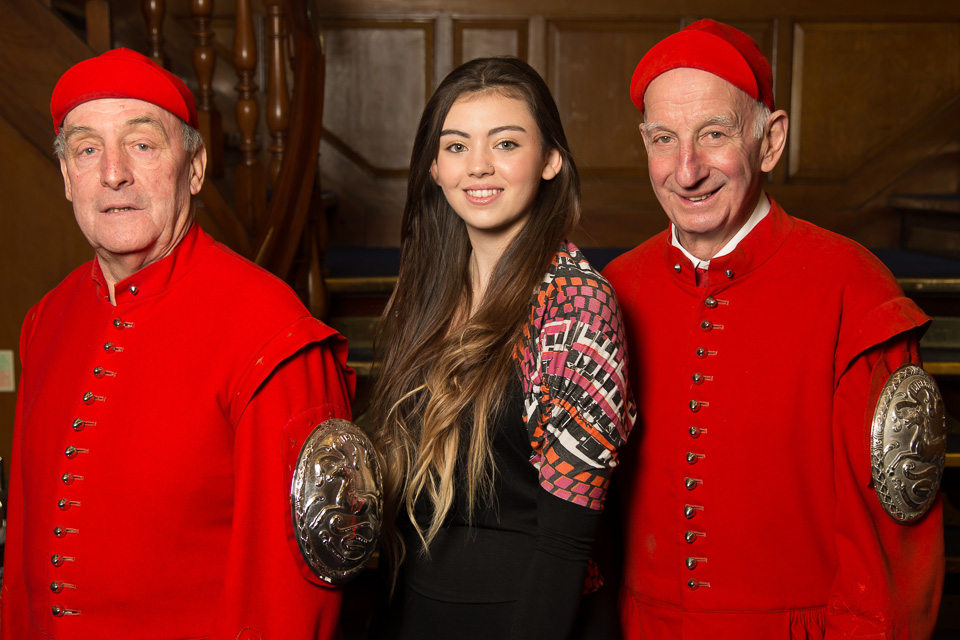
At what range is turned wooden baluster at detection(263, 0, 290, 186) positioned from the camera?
111 inches

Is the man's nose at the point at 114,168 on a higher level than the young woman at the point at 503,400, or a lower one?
higher

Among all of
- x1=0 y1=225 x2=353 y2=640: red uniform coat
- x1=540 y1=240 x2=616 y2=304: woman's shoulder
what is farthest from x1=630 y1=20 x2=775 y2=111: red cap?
x1=0 y1=225 x2=353 y2=640: red uniform coat

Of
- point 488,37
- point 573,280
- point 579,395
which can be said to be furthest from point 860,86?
point 579,395

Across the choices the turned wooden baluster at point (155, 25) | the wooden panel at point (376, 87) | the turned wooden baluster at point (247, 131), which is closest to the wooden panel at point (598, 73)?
the wooden panel at point (376, 87)

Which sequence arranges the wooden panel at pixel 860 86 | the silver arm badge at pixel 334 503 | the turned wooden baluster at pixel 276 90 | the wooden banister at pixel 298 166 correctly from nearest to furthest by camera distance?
the silver arm badge at pixel 334 503
the wooden banister at pixel 298 166
the turned wooden baluster at pixel 276 90
the wooden panel at pixel 860 86

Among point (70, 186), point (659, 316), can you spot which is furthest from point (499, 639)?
point (70, 186)

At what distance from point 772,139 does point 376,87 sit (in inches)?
114

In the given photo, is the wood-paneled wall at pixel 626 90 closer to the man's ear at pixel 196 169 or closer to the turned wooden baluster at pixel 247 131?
the turned wooden baluster at pixel 247 131

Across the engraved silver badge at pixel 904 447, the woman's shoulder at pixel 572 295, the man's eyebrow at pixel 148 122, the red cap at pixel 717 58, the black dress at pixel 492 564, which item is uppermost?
the red cap at pixel 717 58

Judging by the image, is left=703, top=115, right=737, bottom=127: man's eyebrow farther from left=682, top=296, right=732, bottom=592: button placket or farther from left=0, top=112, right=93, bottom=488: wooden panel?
left=0, top=112, right=93, bottom=488: wooden panel

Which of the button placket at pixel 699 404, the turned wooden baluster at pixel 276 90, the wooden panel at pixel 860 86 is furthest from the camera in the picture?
the wooden panel at pixel 860 86

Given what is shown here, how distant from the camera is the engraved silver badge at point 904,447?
140 centimetres

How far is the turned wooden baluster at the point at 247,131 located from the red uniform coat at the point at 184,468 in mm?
1361

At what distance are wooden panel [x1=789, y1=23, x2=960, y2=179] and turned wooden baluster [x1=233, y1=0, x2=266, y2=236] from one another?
8.44ft
